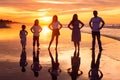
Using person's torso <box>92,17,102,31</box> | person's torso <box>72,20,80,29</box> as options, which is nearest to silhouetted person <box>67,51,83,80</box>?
person's torso <box>72,20,80,29</box>

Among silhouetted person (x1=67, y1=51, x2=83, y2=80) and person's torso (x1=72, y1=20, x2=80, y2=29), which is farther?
person's torso (x1=72, y1=20, x2=80, y2=29)

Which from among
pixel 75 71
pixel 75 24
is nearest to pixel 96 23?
pixel 75 24

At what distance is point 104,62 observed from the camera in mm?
17609

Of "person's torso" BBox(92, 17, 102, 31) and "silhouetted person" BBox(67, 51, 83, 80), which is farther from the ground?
"person's torso" BBox(92, 17, 102, 31)

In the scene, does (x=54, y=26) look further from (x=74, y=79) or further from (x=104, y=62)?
(x=74, y=79)

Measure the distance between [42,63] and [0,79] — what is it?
4.44 metres

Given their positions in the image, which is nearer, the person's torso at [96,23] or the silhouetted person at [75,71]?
the silhouetted person at [75,71]

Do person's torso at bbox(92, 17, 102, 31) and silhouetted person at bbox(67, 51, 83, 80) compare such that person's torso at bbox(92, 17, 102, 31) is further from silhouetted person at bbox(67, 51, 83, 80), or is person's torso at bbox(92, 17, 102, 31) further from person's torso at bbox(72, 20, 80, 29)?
silhouetted person at bbox(67, 51, 83, 80)

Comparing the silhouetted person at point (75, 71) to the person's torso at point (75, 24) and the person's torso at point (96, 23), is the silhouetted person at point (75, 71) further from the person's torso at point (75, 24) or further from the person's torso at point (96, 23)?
the person's torso at point (96, 23)

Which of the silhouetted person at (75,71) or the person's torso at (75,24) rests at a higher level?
the person's torso at (75,24)

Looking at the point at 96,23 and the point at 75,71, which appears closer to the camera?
the point at 75,71

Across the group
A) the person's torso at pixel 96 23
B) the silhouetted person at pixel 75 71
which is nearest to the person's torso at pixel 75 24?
the person's torso at pixel 96 23

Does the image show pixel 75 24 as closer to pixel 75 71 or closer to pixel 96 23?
pixel 96 23

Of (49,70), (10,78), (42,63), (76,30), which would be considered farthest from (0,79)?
(76,30)
